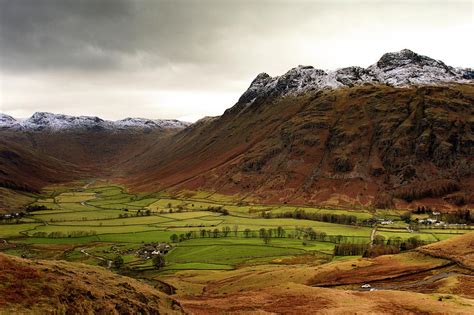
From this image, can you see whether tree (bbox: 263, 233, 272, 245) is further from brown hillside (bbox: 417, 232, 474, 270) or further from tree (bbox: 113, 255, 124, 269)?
brown hillside (bbox: 417, 232, 474, 270)

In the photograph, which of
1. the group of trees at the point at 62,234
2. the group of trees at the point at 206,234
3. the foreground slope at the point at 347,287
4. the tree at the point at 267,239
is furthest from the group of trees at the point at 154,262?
the group of trees at the point at 62,234

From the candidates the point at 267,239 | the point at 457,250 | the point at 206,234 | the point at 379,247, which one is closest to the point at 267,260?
the point at 267,239

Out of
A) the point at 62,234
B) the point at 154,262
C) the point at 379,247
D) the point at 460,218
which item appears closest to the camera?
the point at 379,247

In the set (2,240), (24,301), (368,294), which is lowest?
(2,240)

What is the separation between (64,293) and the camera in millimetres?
40344

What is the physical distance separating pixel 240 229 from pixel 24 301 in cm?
13717

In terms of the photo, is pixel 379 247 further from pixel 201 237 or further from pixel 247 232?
pixel 201 237

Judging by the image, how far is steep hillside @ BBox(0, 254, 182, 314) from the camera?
120 feet

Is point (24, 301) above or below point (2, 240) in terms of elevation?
above

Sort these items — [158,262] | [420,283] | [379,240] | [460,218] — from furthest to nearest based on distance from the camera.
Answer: [460,218] → [379,240] → [158,262] → [420,283]

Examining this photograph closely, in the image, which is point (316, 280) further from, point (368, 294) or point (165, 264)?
point (165, 264)

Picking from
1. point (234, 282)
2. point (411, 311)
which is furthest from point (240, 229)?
point (411, 311)

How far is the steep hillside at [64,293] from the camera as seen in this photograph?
36719mm

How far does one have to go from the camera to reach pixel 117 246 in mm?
143125
